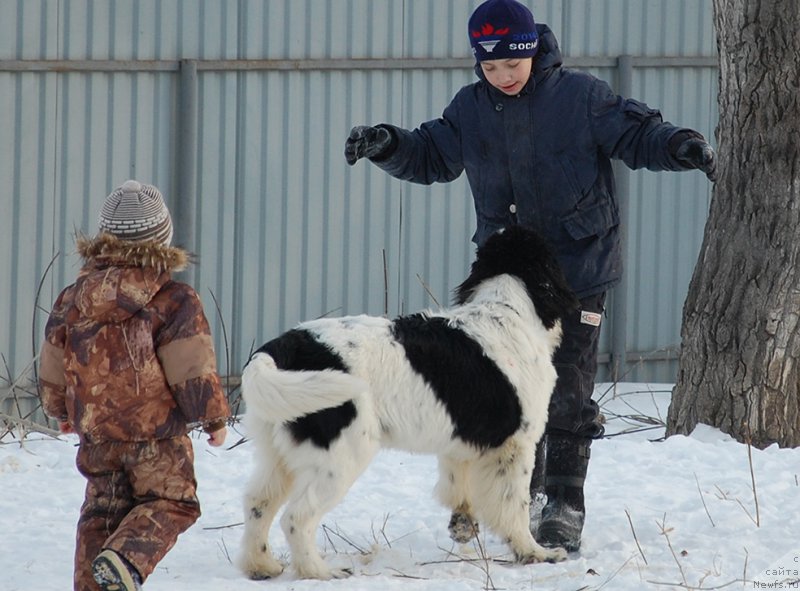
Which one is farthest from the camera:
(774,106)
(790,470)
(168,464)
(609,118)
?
(774,106)

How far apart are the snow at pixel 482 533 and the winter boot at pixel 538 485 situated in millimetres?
209

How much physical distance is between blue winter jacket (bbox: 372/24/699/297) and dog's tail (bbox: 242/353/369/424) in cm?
116

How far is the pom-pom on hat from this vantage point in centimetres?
493

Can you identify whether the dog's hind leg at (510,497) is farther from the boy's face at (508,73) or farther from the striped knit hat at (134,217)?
the striped knit hat at (134,217)

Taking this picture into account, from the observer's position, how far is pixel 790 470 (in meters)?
6.13

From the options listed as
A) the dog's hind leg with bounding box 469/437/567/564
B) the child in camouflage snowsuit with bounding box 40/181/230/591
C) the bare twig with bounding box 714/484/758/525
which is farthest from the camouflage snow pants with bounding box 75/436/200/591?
the bare twig with bounding box 714/484/758/525

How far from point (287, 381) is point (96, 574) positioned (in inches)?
35.3

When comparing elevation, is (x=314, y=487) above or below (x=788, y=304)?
below

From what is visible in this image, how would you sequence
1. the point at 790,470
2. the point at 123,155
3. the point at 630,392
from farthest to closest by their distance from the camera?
the point at 630,392, the point at 123,155, the point at 790,470

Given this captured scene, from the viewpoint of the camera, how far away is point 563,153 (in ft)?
16.7

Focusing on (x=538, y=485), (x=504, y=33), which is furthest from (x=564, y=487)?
(x=504, y=33)

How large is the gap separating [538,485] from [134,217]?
2.23 metres

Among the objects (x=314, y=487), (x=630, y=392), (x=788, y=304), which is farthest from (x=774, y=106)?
(x=314, y=487)

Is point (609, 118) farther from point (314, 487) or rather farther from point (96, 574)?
point (96, 574)
